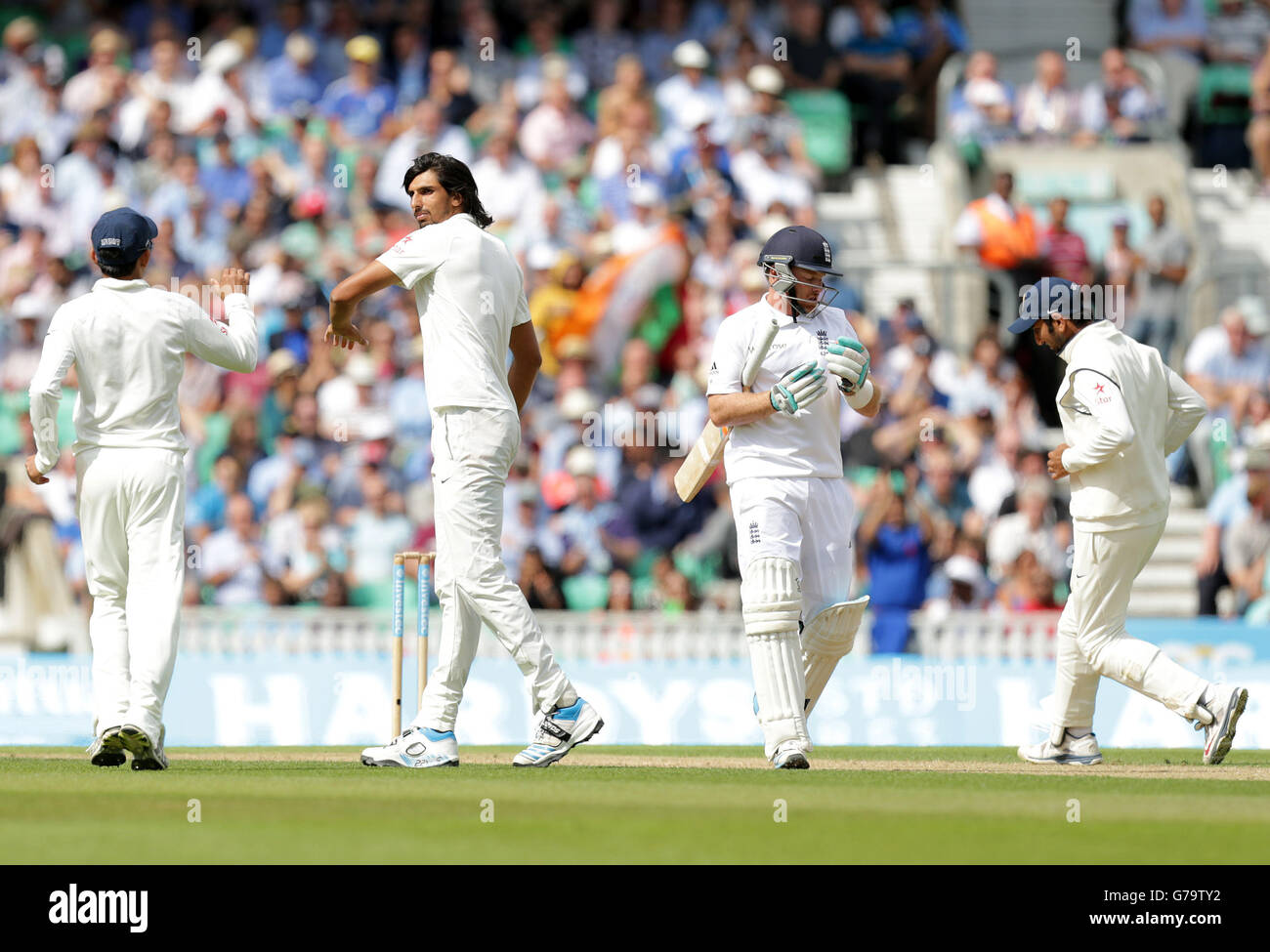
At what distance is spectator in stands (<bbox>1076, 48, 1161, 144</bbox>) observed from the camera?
20.6 m

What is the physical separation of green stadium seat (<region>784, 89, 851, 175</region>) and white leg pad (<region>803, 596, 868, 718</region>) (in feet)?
41.3

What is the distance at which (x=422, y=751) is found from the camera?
8.80 meters

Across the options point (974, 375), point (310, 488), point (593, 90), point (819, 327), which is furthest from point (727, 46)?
point (819, 327)

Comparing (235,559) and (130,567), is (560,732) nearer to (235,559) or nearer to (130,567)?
(130,567)

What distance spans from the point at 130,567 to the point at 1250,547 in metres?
9.91

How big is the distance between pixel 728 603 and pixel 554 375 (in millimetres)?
2714

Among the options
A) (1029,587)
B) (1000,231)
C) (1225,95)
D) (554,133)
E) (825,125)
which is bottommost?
(1029,587)

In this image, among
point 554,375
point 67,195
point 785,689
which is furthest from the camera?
point 67,195

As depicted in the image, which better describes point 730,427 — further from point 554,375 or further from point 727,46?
point 727,46

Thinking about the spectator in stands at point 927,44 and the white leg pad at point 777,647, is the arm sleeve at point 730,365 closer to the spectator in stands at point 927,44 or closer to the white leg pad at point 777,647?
the white leg pad at point 777,647

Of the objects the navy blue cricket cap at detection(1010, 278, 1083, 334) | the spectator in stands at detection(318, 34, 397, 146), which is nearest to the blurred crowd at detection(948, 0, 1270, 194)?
the spectator in stands at detection(318, 34, 397, 146)

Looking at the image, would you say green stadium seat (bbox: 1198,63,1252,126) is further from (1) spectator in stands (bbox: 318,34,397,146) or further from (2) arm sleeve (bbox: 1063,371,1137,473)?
(2) arm sleeve (bbox: 1063,371,1137,473)

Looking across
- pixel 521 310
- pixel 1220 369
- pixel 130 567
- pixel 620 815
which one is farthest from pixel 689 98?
pixel 620 815

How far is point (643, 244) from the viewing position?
18.2 metres
